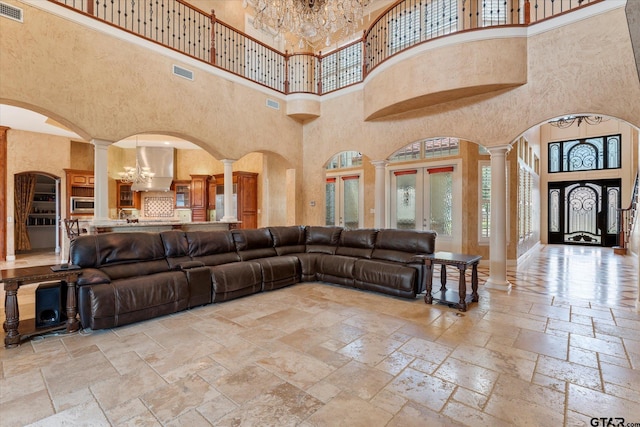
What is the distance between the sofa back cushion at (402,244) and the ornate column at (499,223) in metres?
1.20

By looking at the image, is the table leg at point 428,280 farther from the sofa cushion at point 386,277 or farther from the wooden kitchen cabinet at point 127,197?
the wooden kitchen cabinet at point 127,197

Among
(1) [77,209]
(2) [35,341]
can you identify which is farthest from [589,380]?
(1) [77,209]

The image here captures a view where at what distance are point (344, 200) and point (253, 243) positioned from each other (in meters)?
5.19

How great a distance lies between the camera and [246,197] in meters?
9.23

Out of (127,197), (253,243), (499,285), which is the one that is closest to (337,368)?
(253,243)

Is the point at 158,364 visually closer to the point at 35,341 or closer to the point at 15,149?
the point at 35,341

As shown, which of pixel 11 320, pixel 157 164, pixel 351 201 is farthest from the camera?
pixel 157 164

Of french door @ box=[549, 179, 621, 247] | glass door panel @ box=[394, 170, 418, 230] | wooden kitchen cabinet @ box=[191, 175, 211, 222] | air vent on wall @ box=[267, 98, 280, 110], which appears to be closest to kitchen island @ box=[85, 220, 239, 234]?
air vent on wall @ box=[267, 98, 280, 110]

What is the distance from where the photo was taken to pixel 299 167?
325 inches

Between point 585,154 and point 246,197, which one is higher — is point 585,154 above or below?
above

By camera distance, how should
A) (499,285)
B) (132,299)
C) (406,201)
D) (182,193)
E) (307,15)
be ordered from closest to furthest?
(132,299) → (307,15) → (499,285) → (406,201) → (182,193)

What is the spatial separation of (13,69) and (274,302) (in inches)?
181

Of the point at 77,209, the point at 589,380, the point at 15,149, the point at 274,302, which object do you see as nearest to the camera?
the point at 589,380

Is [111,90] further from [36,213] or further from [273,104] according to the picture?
[36,213]
